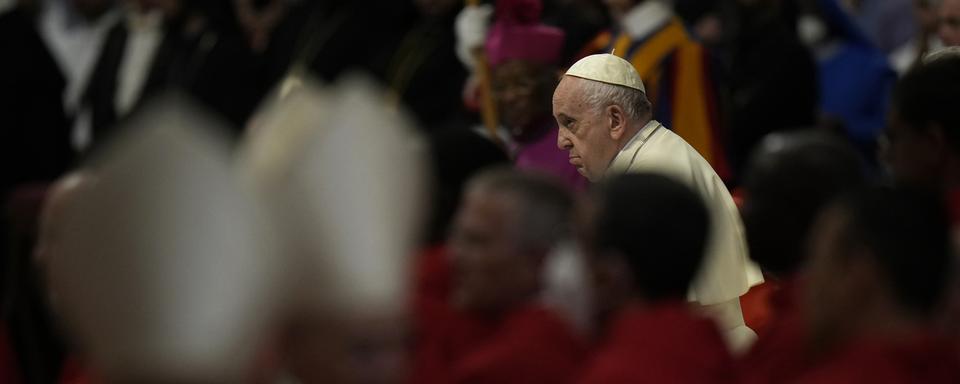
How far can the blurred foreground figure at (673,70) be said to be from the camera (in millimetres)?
8797

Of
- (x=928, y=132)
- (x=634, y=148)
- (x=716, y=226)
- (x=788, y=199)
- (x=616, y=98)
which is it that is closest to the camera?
(x=788, y=199)

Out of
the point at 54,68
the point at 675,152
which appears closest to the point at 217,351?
the point at 675,152

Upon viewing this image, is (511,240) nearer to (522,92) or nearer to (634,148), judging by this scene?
(634,148)

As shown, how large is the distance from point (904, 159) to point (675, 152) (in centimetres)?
180

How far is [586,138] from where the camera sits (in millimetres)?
6789

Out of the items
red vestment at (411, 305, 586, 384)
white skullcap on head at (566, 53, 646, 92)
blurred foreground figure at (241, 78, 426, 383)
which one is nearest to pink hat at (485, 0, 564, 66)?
white skullcap on head at (566, 53, 646, 92)

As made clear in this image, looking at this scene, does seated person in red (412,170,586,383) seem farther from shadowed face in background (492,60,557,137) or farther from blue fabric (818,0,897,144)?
blue fabric (818,0,897,144)

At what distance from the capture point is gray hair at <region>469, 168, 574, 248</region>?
4484mm

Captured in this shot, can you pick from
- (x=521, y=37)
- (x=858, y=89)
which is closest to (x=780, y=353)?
(x=521, y=37)

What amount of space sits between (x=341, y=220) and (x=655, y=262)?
1.57 m

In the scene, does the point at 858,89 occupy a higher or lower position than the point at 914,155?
lower

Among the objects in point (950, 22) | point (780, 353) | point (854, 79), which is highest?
point (780, 353)

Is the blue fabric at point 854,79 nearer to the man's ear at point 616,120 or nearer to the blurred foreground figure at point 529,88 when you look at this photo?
the blurred foreground figure at point 529,88

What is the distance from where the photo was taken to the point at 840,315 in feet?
12.8
